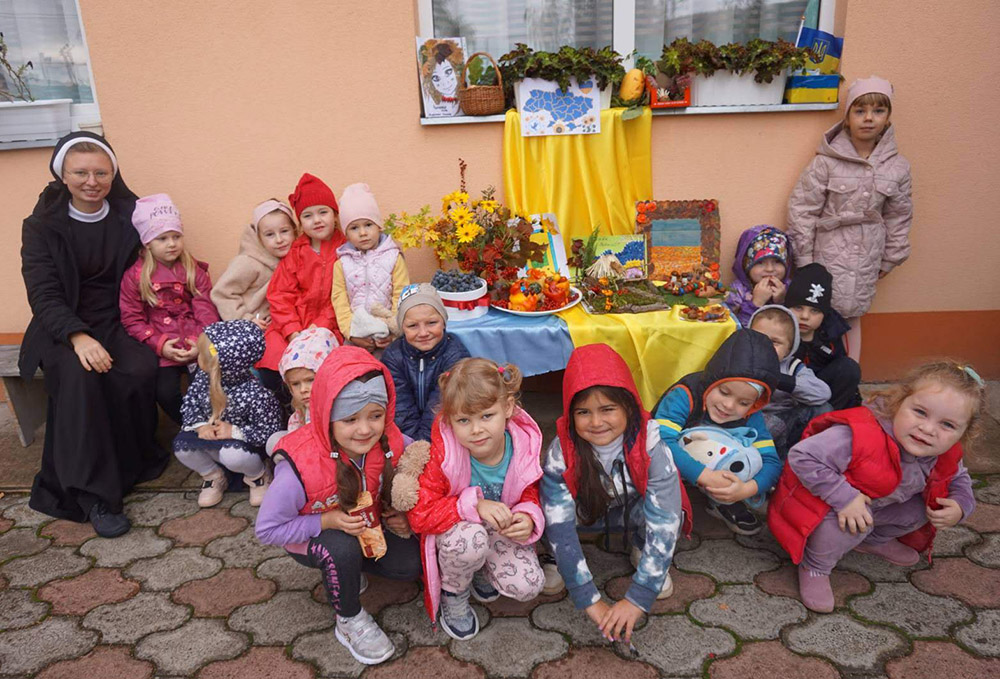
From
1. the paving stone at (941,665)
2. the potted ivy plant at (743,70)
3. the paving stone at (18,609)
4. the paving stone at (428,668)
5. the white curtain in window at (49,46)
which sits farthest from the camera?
the white curtain in window at (49,46)

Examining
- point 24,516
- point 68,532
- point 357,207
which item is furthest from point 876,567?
point 24,516

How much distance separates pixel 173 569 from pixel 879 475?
2.87 metres

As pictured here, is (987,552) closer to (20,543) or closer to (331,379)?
(331,379)

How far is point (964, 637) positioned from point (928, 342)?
2.54 m

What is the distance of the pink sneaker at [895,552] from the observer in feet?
8.54

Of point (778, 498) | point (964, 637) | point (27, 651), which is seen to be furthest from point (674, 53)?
point (27, 651)

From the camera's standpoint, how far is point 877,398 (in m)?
2.54

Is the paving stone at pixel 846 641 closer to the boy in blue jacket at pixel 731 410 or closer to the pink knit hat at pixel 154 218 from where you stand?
the boy in blue jacket at pixel 731 410

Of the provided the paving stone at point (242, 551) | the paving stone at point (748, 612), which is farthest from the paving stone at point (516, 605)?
the paving stone at point (242, 551)

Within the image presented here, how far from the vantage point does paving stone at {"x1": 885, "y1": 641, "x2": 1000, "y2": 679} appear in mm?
2076

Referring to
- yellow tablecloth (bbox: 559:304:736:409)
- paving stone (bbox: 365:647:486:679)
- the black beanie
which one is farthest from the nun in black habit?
the black beanie

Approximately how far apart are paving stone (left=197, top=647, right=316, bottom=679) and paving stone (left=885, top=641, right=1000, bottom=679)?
1.94 m

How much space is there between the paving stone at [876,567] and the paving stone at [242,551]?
7.86 feet

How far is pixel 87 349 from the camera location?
10.7ft
